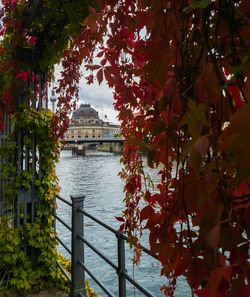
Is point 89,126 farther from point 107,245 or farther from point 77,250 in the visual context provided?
point 77,250

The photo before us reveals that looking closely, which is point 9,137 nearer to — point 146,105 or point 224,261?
point 146,105

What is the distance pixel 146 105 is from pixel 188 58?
52 centimetres

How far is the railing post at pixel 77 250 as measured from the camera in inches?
136

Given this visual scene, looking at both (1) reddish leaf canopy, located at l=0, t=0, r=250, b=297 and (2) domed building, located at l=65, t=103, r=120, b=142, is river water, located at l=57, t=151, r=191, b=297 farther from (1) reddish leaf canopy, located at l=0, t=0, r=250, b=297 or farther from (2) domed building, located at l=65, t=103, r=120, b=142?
(2) domed building, located at l=65, t=103, r=120, b=142

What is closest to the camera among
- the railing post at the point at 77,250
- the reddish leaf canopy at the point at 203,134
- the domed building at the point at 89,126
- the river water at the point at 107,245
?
the reddish leaf canopy at the point at 203,134

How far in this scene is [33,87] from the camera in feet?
12.8

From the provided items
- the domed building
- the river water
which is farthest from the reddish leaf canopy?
the domed building

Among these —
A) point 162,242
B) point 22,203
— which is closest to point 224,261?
point 162,242

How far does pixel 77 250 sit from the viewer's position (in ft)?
11.5

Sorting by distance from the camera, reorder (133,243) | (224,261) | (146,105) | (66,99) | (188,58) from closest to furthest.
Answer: (224,261), (188,58), (146,105), (133,243), (66,99)

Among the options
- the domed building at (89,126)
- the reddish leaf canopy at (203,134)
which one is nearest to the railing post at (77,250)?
the reddish leaf canopy at (203,134)

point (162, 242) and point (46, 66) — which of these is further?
point (46, 66)

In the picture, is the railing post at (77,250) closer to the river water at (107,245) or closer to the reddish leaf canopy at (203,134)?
the river water at (107,245)

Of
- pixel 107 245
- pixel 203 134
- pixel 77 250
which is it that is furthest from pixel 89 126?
pixel 203 134
